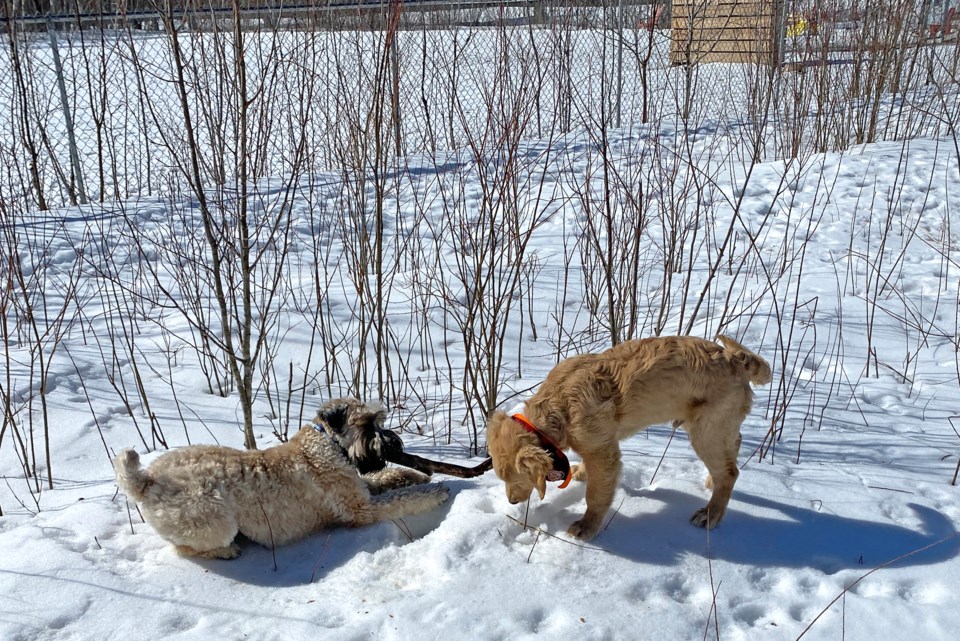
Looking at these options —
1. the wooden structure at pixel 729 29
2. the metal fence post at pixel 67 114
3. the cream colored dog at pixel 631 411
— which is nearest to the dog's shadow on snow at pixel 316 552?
the cream colored dog at pixel 631 411

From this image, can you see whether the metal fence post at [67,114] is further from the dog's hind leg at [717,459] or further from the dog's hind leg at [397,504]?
the dog's hind leg at [717,459]

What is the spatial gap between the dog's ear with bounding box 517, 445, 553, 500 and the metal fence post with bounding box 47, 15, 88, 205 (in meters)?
8.36

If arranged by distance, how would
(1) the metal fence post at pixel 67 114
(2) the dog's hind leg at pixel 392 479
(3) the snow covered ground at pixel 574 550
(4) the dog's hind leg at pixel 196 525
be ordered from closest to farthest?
(3) the snow covered ground at pixel 574 550 → (4) the dog's hind leg at pixel 196 525 → (2) the dog's hind leg at pixel 392 479 → (1) the metal fence post at pixel 67 114

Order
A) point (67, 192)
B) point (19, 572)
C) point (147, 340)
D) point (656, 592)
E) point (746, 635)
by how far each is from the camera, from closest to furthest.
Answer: point (746, 635) → point (656, 592) → point (19, 572) → point (147, 340) → point (67, 192)

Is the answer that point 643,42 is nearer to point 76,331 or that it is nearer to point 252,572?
point 76,331

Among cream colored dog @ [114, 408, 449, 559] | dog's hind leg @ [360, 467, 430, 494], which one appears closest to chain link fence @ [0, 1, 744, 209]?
cream colored dog @ [114, 408, 449, 559]

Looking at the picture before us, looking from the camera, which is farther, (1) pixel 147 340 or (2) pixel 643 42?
(2) pixel 643 42

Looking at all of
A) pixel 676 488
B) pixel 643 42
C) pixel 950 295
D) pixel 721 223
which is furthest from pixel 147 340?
pixel 643 42

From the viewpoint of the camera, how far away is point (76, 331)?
6.34 m

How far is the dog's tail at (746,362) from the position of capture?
10.8 ft

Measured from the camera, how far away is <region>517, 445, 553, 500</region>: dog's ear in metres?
3.05

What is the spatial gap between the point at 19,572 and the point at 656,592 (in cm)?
267

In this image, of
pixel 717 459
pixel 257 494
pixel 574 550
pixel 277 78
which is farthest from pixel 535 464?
pixel 277 78

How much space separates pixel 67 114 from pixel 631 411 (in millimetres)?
8614
